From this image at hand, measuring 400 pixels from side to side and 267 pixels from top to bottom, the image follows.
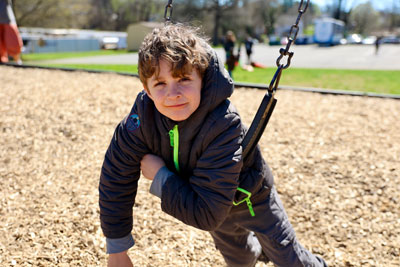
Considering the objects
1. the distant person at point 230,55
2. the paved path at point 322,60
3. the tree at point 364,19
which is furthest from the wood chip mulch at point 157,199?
the tree at point 364,19

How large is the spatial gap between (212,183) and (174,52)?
1.75ft

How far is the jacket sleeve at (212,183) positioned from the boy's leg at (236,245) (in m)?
0.55

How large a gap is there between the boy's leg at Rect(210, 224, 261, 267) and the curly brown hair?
3.12 ft

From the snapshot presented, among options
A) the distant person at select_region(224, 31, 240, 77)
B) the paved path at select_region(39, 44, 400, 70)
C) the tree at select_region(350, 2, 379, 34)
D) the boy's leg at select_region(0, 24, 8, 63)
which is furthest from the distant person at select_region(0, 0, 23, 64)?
the tree at select_region(350, 2, 379, 34)

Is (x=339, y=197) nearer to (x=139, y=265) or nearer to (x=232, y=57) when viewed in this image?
(x=139, y=265)

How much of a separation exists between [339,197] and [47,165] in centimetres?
274

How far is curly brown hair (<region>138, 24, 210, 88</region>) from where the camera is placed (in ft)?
4.53

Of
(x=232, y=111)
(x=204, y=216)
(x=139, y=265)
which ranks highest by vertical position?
(x=232, y=111)

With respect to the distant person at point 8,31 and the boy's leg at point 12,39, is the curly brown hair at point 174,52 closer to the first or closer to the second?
the distant person at point 8,31

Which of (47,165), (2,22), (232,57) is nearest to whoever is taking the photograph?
(47,165)

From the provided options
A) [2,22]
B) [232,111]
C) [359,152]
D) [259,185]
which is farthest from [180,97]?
[2,22]

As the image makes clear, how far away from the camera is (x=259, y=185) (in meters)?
1.70

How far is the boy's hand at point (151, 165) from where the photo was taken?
155 cm

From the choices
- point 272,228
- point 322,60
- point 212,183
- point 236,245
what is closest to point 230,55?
point 236,245
